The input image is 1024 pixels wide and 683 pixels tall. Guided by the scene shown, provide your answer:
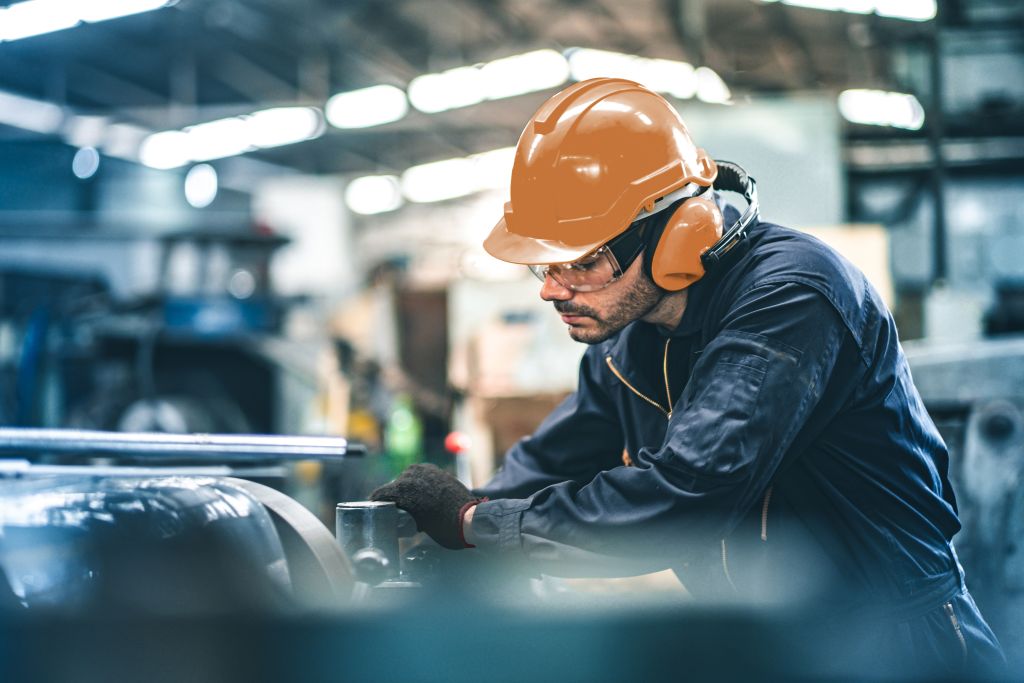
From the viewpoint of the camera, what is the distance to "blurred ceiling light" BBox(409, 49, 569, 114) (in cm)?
1078

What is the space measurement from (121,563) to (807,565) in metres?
1.00

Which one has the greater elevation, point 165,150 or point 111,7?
point 111,7

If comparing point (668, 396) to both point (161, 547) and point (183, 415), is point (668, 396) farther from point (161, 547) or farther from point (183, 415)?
point (183, 415)

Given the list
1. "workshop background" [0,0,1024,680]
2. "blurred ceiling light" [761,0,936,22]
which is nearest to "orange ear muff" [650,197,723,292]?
"workshop background" [0,0,1024,680]

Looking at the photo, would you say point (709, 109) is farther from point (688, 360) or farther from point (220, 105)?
point (220, 105)

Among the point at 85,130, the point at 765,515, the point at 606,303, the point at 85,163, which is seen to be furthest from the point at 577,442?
the point at 85,130

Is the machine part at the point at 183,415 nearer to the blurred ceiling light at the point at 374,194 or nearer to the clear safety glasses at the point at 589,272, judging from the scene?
the clear safety glasses at the point at 589,272

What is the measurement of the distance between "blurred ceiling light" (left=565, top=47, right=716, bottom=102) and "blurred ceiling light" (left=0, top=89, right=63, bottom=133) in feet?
20.0

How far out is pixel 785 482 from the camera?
139 centimetres

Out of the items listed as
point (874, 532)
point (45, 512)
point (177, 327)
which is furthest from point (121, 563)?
point (177, 327)

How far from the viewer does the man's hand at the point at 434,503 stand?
144 cm

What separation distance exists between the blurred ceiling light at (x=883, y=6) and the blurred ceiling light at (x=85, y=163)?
725 centimetres

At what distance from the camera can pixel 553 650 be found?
2.26 ft

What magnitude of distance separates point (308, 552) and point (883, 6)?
8.09 meters
